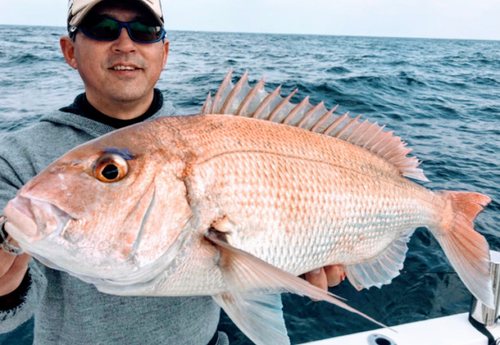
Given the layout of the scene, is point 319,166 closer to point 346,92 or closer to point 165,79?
point 346,92

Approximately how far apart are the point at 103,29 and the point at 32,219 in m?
1.25

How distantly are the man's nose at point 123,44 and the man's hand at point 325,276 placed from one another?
153cm

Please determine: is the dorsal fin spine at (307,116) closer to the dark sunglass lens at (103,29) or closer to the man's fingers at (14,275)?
the dark sunglass lens at (103,29)

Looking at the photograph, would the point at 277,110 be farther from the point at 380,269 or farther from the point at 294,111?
the point at 380,269

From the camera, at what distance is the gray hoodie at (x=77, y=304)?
1684 millimetres

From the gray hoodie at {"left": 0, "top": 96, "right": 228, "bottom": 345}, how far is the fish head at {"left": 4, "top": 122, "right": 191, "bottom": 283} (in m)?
0.61

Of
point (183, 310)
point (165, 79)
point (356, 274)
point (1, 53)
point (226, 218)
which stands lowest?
point (1, 53)

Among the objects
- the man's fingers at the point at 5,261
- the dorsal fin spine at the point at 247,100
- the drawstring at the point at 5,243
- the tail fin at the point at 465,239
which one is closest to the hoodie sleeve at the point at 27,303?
the man's fingers at the point at 5,261

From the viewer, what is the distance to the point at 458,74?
61.8ft

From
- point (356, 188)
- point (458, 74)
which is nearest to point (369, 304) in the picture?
point (356, 188)

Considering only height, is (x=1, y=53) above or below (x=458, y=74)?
below

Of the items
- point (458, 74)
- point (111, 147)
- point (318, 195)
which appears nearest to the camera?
point (111, 147)

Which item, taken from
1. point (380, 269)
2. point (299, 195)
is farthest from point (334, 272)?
point (299, 195)

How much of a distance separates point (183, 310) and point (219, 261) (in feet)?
2.50
